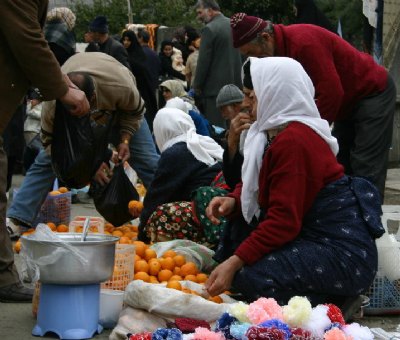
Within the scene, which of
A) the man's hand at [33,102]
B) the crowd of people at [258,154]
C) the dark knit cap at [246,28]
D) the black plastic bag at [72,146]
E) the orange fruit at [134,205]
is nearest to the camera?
the crowd of people at [258,154]

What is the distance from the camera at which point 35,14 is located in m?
4.95

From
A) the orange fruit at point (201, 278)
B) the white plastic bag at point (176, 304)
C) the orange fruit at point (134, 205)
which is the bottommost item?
the orange fruit at point (134, 205)

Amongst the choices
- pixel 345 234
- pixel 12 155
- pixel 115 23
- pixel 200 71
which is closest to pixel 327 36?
pixel 345 234

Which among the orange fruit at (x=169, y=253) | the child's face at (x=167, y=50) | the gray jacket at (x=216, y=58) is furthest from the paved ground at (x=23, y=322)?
the child's face at (x=167, y=50)

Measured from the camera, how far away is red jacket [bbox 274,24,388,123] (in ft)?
19.4

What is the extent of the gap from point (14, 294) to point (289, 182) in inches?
66.9

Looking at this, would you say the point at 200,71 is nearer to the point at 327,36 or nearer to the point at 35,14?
the point at 327,36

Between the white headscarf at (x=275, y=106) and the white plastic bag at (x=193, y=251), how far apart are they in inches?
37.1

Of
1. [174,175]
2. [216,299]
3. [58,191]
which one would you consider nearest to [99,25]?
[58,191]

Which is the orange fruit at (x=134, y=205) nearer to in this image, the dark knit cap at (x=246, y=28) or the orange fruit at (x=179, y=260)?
the orange fruit at (x=179, y=260)

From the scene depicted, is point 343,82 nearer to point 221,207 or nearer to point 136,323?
point 221,207

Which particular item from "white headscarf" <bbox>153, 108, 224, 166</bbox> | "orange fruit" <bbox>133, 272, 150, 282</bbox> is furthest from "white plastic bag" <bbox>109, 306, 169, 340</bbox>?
"white headscarf" <bbox>153, 108, 224, 166</bbox>

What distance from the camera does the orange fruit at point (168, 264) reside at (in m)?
5.46

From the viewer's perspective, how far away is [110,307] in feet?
15.8
